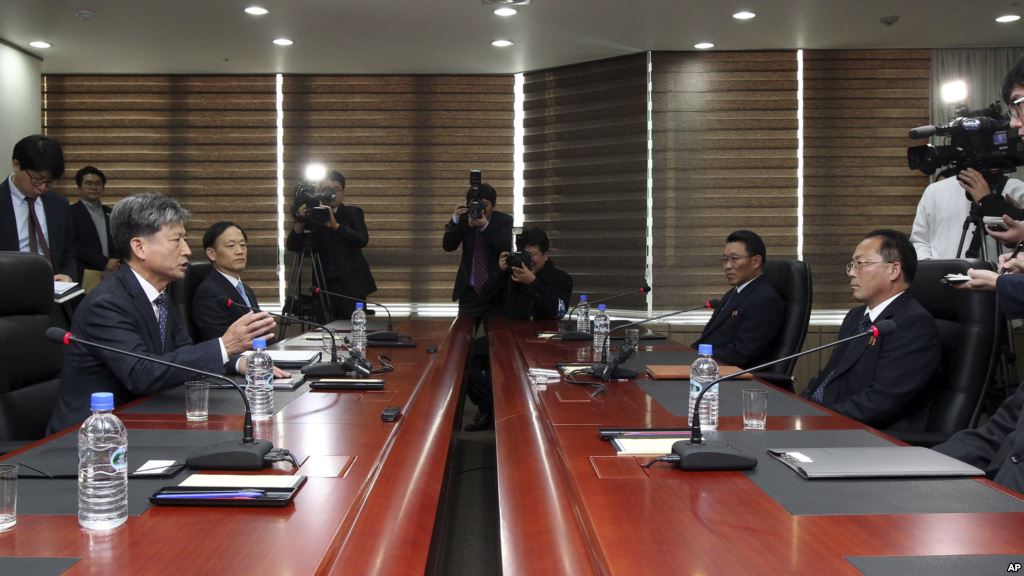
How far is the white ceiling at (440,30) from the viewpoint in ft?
15.3

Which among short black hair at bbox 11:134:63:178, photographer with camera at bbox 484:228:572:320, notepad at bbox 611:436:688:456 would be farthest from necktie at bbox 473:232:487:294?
notepad at bbox 611:436:688:456

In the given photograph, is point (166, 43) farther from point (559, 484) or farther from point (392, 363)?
point (559, 484)

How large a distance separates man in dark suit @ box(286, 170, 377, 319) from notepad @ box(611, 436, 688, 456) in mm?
4076

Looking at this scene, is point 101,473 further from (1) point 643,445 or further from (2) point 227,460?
(1) point 643,445

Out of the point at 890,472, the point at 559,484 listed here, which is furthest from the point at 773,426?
the point at 559,484

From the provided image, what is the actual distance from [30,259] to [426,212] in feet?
13.3

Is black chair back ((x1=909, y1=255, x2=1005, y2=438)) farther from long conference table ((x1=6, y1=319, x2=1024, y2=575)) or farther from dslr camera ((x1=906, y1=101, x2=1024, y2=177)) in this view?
dslr camera ((x1=906, y1=101, x2=1024, y2=177))

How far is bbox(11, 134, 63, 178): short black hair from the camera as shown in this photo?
3777 mm

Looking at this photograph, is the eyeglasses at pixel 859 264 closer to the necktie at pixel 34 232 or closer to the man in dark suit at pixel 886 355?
the man in dark suit at pixel 886 355

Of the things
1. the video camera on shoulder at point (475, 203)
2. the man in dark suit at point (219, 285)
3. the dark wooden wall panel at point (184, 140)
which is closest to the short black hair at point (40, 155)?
the man in dark suit at point (219, 285)

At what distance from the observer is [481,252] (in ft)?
17.3

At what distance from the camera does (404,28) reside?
A: 508cm

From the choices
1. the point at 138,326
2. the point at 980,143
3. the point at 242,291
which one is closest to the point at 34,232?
the point at 242,291

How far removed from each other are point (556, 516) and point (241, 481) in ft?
1.66
